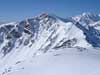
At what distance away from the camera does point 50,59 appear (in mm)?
74250

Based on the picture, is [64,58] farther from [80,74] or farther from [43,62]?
[80,74]

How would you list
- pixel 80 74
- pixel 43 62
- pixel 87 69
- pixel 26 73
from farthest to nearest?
1. pixel 43 62
2. pixel 26 73
3. pixel 87 69
4. pixel 80 74

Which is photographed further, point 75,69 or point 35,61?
point 35,61

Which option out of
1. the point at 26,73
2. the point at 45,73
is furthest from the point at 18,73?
the point at 45,73

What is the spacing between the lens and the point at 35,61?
75.2 meters

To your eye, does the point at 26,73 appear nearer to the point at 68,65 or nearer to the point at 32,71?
the point at 32,71

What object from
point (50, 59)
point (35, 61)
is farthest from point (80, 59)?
point (35, 61)

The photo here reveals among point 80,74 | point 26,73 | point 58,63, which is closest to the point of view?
point 80,74

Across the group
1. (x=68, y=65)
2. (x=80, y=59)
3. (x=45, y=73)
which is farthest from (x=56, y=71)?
(x=80, y=59)

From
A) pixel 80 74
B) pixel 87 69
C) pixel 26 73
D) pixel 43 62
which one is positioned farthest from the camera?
pixel 43 62

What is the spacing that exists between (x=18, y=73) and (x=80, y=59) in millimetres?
19028

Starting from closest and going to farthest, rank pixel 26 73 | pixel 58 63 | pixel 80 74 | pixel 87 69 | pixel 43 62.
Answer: pixel 80 74
pixel 87 69
pixel 26 73
pixel 58 63
pixel 43 62

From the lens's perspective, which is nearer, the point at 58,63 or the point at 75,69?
the point at 75,69

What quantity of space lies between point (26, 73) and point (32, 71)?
199 centimetres
